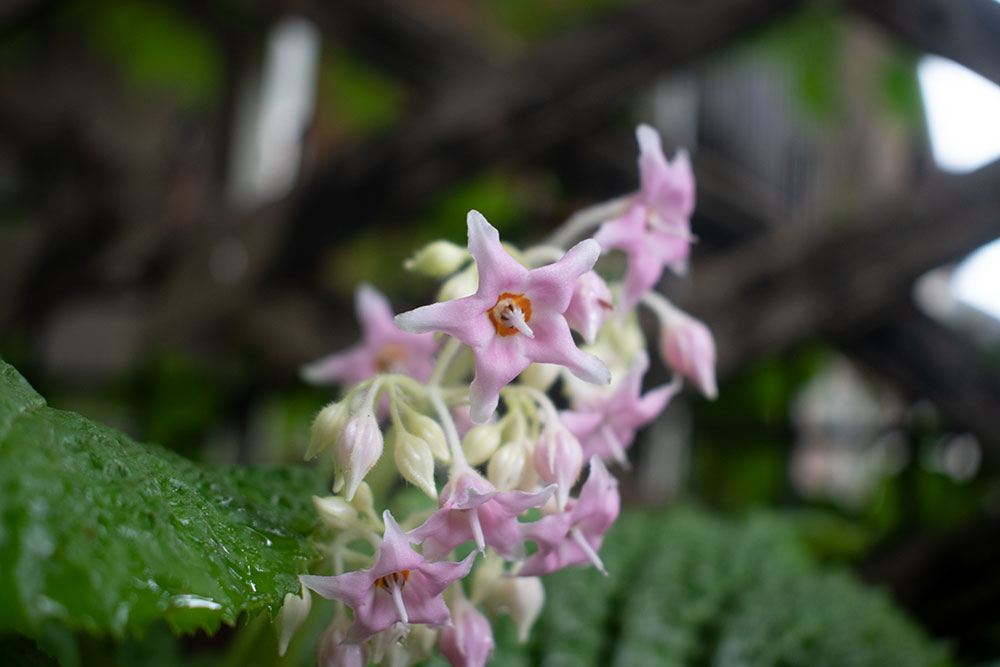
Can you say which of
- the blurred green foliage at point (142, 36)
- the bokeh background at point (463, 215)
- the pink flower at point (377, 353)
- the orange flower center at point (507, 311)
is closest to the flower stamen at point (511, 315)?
the orange flower center at point (507, 311)

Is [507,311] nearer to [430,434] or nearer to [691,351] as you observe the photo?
[430,434]

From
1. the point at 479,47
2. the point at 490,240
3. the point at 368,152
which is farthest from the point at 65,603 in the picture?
the point at 479,47

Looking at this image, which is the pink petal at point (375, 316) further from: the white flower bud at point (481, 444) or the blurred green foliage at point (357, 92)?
the blurred green foliage at point (357, 92)

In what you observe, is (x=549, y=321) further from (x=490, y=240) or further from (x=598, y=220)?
(x=598, y=220)

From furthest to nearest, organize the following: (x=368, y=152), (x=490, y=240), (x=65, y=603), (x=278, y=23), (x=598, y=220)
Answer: (x=278, y=23), (x=368, y=152), (x=598, y=220), (x=490, y=240), (x=65, y=603)

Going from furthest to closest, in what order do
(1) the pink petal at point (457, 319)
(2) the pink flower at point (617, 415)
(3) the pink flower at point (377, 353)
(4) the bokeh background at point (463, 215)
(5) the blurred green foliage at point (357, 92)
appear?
(5) the blurred green foliage at point (357, 92) → (4) the bokeh background at point (463, 215) → (3) the pink flower at point (377, 353) → (2) the pink flower at point (617, 415) → (1) the pink petal at point (457, 319)

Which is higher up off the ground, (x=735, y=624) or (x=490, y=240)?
(x=490, y=240)

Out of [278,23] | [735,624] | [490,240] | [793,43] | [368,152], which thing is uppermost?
[278,23]

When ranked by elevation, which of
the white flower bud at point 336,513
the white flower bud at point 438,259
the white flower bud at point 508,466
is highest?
the white flower bud at point 438,259
